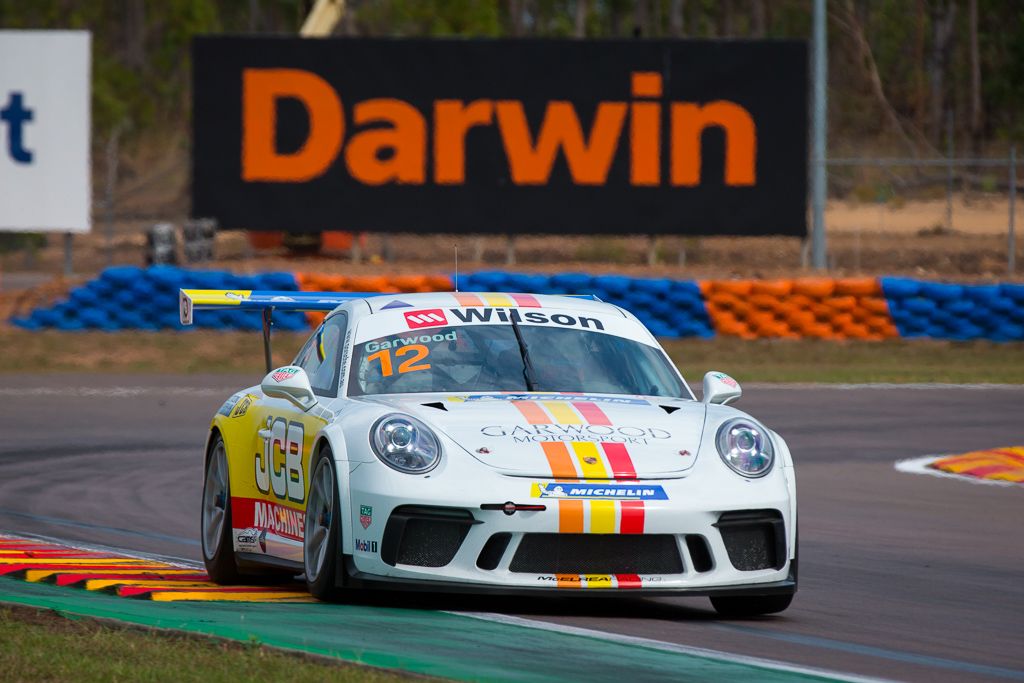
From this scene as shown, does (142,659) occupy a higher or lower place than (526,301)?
lower

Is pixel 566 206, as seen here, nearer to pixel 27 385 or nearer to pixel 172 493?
pixel 27 385

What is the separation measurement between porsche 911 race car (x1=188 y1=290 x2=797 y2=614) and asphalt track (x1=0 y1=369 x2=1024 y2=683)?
0.81 feet

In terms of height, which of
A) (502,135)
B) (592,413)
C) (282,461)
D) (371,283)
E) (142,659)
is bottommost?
(142,659)

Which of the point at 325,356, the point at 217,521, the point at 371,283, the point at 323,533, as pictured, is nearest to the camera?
the point at 323,533

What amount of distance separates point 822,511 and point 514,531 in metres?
4.94

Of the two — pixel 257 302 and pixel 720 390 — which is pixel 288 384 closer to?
pixel 257 302

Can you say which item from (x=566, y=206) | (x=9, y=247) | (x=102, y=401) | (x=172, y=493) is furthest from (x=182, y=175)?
(x=172, y=493)

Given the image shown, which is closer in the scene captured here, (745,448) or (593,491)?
(593,491)

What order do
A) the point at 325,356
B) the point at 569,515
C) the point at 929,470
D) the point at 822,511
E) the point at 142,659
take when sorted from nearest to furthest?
the point at 142,659 < the point at 569,515 < the point at 325,356 < the point at 822,511 < the point at 929,470

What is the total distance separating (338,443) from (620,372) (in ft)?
4.77

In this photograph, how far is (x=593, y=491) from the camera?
22.4ft

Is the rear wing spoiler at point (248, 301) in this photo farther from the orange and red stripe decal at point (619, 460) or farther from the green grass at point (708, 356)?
the green grass at point (708, 356)

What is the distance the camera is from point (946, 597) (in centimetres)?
808

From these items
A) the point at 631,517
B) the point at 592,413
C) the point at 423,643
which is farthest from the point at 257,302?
the point at 423,643
